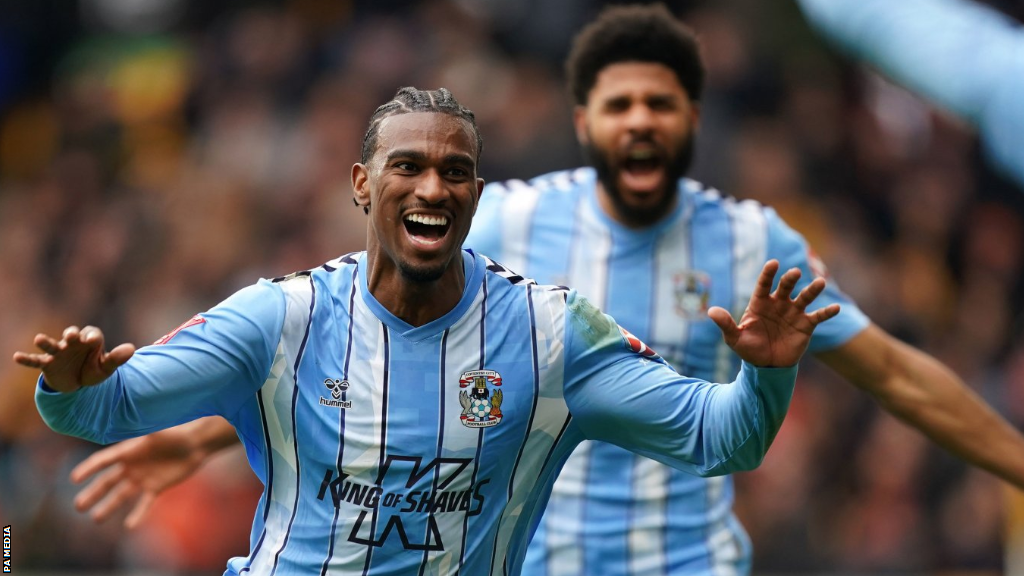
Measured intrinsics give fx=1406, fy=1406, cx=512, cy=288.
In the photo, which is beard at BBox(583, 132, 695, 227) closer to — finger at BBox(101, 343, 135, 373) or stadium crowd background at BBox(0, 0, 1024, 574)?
finger at BBox(101, 343, 135, 373)

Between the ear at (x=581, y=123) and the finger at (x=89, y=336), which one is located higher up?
the ear at (x=581, y=123)

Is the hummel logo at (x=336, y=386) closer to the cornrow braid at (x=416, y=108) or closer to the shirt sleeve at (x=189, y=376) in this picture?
the shirt sleeve at (x=189, y=376)

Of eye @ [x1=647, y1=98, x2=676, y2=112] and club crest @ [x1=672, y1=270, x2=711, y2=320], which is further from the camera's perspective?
eye @ [x1=647, y1=98, x2=676, y2=112]

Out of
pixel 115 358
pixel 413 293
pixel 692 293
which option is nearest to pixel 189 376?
pixel 115 358

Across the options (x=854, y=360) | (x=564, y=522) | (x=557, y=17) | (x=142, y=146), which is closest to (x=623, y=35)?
(x=854, y=360)

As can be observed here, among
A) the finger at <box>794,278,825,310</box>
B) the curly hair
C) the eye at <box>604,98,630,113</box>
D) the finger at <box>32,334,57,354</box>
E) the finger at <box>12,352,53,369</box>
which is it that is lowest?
the finger at <box>12,352,53,369</box>

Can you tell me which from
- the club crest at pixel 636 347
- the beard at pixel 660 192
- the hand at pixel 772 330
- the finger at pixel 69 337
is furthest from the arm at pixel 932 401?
the finger at pixel 69 337

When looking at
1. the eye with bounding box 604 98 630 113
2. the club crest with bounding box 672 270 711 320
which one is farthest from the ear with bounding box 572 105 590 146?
the club crest with bounding box 672 270 711 320

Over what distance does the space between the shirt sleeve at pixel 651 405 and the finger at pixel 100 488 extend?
1673 mm

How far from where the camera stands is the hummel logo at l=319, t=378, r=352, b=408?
360 cm

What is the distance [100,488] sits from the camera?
14.8 feet

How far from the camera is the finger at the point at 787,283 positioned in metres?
3.21

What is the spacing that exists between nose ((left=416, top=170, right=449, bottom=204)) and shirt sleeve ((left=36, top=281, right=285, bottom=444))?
0.46 meters

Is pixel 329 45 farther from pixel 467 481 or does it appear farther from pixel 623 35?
pixel 467 481
